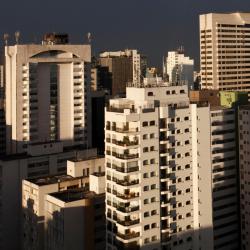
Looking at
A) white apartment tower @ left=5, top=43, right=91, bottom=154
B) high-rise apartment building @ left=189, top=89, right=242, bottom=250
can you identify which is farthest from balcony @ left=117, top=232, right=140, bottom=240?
white apartment tower @ left=5, top=43, right=91, bottom=154

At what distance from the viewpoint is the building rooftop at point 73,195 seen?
5019cm

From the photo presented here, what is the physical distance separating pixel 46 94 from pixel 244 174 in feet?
106

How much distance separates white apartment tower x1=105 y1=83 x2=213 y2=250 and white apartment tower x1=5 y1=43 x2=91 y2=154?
30.9 meters

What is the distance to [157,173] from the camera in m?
44.6

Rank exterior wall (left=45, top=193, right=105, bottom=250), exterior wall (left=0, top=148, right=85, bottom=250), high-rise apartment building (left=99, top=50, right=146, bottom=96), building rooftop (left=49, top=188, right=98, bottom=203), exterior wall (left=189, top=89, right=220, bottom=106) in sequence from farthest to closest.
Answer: high-rise apartment building (left=99, top=50, right=146, bottom=96) → exterior wall (left=189, top=89, right=220, bottom=106) → exterior wall (left=0, top=148, right=85, bottom=250) → building rooftop (left=49, top=188, right=98, bottom=203) → exterior wall (left=45, top=193, right=105, bottom=250)

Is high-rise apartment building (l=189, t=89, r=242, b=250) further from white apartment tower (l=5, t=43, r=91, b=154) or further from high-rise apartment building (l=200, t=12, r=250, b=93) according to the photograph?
high-rise apartment building (l=200, t=12, r=250, b=93)

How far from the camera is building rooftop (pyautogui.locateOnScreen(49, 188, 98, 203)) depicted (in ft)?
165

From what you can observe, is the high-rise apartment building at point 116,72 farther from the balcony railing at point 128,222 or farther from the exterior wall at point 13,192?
the balcony railing at point 128,222

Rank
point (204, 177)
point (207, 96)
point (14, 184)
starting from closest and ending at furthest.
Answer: point (204, 177) < point (14, 184) < point (207, 96)

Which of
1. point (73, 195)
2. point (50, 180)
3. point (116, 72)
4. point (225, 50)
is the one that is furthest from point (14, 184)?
point (116, 72)

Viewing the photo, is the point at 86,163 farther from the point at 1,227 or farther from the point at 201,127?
the point at 201,127

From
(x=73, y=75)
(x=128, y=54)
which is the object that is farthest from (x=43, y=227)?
(x=128, y=54)

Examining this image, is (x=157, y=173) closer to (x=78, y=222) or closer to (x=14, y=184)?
(x=78, y=222)

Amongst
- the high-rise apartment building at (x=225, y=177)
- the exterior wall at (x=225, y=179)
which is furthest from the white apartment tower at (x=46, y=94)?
the exterior wall at (x=225, y=179)
